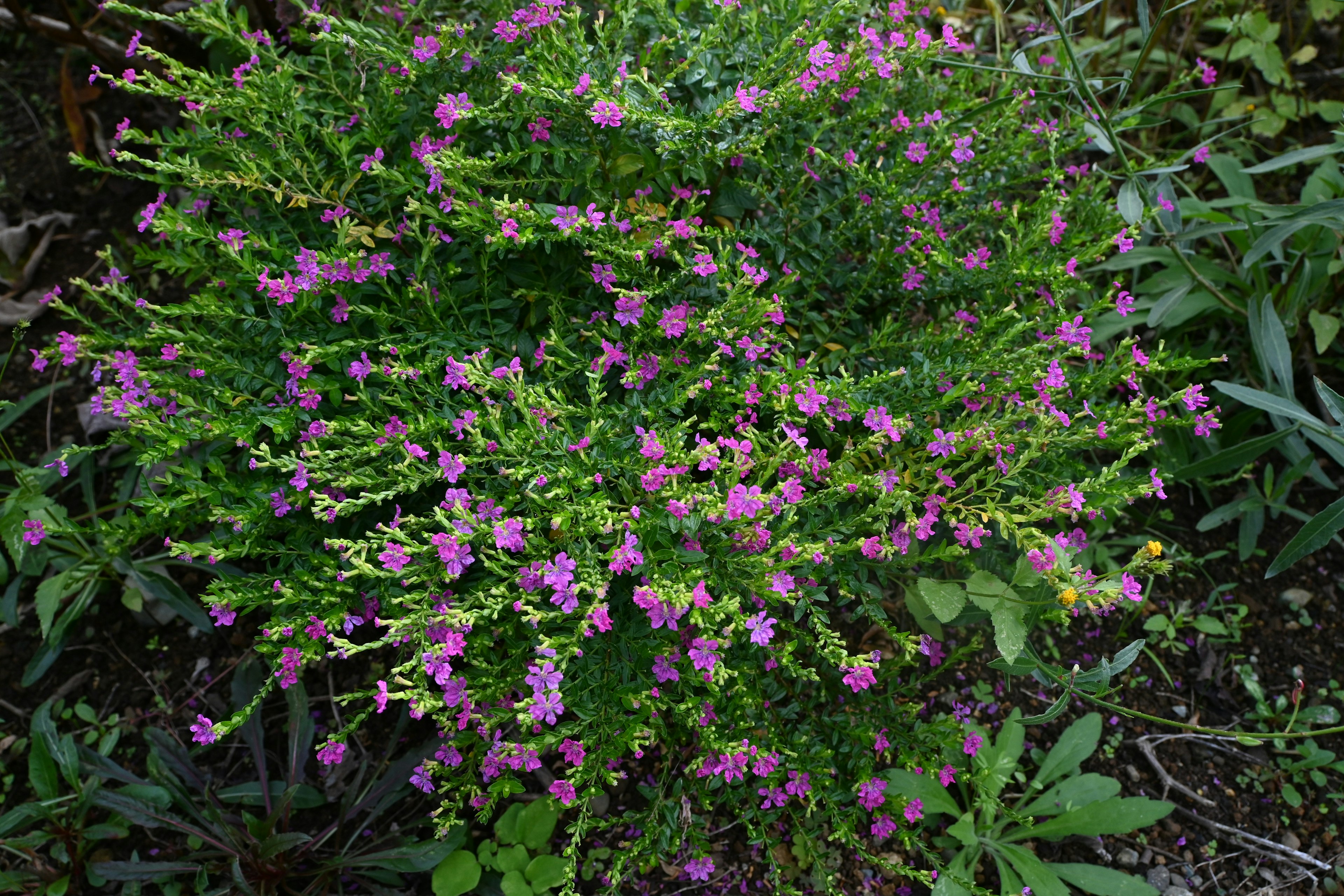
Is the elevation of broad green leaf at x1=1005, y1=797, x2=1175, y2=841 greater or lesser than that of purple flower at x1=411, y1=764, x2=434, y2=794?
lesser

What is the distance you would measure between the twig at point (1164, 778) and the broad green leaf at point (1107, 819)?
0.23 m

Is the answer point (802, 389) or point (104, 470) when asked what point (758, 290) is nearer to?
point (802, 389)

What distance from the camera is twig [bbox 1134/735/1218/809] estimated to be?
2.54 metres

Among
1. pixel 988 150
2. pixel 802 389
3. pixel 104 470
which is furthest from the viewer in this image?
pixel 104 470

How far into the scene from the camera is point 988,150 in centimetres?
266

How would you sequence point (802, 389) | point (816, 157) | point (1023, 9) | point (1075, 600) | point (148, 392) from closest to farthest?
point (1075, 600), point (802, 389), point (148, 392), point (816, 157), point (1023, 9)

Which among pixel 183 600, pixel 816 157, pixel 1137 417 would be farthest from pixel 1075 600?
pixel 183 600

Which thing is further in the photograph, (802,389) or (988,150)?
(988,150)

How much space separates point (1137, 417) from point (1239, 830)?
1.21 m

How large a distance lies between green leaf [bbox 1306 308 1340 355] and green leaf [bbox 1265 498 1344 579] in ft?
2.50

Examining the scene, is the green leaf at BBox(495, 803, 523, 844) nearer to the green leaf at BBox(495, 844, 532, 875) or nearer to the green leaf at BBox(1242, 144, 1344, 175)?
the green leaf at BBox(495, 844, 532, 875)

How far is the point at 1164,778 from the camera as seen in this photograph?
2559mm

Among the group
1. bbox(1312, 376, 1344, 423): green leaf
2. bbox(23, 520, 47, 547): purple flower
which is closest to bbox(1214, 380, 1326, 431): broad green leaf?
bbox(1312, 376, 1344, 423): green leaf

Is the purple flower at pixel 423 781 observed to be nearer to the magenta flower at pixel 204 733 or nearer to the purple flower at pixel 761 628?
the magenta flower at pixel 204 733
